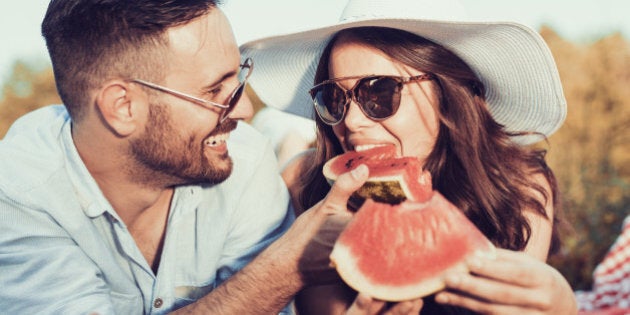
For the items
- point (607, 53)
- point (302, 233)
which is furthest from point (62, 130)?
point (607, 53)

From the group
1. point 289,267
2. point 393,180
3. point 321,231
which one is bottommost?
point 289,267

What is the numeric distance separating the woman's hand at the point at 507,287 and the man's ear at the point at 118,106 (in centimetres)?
193

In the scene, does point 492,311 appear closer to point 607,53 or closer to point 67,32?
point 67,32

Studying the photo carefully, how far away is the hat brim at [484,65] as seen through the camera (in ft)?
9.93

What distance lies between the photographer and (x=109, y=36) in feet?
10.0

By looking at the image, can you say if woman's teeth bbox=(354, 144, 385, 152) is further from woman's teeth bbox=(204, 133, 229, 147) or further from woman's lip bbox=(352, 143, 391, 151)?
woman's teeth bbox=(204, 133, 229, 147)

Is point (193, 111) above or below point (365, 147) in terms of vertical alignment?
above

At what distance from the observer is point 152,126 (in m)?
3.21

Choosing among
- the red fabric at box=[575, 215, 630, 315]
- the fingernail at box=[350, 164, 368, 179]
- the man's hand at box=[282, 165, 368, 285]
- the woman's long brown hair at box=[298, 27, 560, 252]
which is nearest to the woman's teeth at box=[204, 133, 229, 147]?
the woman's long brown hair at box=[298, 27, 560, 252]

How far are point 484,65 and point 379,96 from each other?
0.70 metres

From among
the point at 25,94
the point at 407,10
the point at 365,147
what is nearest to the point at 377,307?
the point at 365,147

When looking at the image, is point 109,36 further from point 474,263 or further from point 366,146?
point 474,263

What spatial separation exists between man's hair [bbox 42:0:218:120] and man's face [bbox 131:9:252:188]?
0.08m

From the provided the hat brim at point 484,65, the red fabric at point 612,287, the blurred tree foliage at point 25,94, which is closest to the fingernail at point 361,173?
the hat brim at point 484,65
